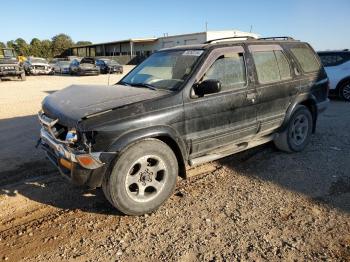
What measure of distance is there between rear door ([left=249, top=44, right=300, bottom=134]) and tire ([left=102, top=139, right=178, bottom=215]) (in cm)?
178

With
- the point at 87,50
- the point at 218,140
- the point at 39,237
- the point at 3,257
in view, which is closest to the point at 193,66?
the point at 218,140

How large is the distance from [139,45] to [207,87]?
2178 inches

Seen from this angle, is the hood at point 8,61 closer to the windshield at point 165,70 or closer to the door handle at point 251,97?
the windshield at point 165,70

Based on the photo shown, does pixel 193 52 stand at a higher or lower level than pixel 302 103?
higher

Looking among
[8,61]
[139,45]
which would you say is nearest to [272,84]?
[8,61]

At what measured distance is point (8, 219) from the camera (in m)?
4.00

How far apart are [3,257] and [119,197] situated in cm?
121

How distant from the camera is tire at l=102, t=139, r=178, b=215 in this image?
12.3 feet

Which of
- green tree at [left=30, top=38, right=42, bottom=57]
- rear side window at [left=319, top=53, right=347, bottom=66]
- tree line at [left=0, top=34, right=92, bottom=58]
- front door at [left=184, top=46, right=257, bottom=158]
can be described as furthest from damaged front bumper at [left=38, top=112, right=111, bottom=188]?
green tree at [left=30, top=38, right=42, bottom=57]

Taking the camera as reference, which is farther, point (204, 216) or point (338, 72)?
point (338, 72)

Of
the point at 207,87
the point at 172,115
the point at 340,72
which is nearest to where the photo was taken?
the point at 172,115

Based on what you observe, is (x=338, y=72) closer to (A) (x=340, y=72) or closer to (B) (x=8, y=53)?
(A) (x=340, y=72)

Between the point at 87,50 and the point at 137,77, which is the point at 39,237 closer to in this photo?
the point at 137,77

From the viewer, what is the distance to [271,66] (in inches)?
212
